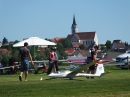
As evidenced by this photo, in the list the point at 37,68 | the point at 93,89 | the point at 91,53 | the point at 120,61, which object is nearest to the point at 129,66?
the point at 120,61

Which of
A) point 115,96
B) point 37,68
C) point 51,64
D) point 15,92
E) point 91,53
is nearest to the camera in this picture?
point 115,96

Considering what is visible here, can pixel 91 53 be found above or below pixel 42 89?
above

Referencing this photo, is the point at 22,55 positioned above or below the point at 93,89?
above

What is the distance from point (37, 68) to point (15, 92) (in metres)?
19.2

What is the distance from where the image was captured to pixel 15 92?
10.9 meters

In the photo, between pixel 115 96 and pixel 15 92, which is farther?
pixel 15 92

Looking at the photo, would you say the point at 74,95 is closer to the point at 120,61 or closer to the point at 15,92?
the point at 15,92

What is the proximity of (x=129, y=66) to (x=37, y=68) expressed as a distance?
271 inches

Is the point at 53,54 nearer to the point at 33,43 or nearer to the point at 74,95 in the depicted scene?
the point at 33,43

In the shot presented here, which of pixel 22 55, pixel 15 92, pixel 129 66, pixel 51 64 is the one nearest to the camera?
pixel 15 92

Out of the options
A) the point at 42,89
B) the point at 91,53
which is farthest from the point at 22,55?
the point at 42,89

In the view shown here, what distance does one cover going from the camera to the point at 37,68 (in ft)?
98.8

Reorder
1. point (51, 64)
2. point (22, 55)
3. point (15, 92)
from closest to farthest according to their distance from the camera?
point (15, 92)
point (22, 55)
point (51, 64)

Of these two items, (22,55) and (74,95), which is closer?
(74,95)
